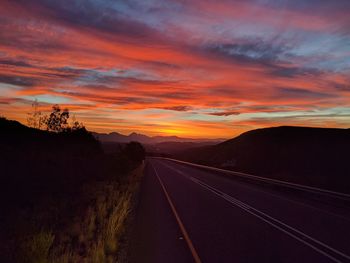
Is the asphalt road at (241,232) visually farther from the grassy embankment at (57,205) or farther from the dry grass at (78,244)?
the grassy embankment at (57,205)

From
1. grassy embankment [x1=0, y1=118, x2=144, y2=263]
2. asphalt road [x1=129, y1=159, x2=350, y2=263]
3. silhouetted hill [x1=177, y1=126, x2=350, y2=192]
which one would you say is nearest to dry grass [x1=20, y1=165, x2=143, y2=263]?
grassy embankment [x1=0, y1=118, x2=144, y2=263]

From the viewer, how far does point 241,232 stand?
1136cm

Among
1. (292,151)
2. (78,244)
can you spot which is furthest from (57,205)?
(292,151)

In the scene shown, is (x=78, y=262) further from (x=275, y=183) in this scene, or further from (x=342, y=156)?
(x=342, y=156)

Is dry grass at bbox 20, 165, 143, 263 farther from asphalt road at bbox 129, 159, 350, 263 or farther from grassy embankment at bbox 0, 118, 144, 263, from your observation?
asphalt road at bbox 129, 159, 350, 263

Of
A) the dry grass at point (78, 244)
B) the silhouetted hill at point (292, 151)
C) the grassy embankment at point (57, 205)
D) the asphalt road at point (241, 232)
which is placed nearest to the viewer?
the dry grass at point (78, 244)

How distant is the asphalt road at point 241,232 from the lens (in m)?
8.70

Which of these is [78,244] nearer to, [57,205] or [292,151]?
[57,205]

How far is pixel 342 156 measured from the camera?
284 feet

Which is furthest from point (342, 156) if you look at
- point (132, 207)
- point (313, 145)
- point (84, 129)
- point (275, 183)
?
point (132, 207)

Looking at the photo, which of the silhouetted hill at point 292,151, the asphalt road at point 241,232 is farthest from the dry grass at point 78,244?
the silhouetted hill at point 292,151

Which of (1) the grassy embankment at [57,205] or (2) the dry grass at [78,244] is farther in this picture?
(1) the grassy embankment at [57,205]

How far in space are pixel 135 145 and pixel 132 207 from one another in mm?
89296

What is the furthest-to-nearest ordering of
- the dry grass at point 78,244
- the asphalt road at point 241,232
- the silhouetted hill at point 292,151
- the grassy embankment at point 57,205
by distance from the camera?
1. the silhouetted hill at point 292,151
2. the grassy embankment at point 57,205
3. the asphalt road at point 241,232
4. the dry grass at point 78,244
